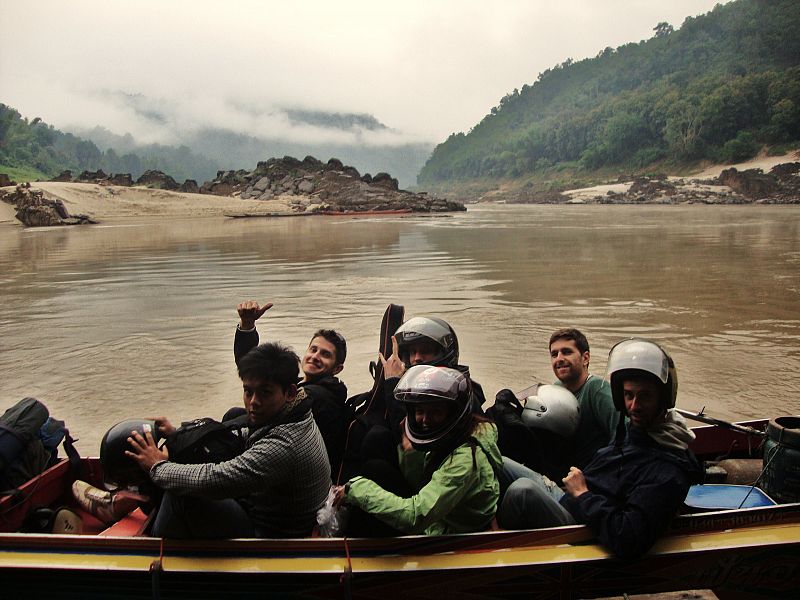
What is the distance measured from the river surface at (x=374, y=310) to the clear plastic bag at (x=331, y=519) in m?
3.75

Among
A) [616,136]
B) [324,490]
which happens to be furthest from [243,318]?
[616,136]

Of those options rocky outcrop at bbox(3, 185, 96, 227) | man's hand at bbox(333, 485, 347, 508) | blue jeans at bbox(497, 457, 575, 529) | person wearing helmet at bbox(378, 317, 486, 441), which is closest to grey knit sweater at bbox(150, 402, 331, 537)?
man's hand at bbox(333, 485, 347, 508)

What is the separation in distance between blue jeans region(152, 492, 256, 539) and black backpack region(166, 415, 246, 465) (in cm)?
18

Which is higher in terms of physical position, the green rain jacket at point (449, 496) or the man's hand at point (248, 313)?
the man's hand at point (248, 313)

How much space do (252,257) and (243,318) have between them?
16.1 metres

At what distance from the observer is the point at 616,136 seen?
4048 inches

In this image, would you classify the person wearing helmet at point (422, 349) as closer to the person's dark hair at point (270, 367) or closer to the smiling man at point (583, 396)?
the smiling man at point (583, 396)

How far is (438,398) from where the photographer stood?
2.79 meters

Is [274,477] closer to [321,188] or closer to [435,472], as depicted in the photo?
[435,472]

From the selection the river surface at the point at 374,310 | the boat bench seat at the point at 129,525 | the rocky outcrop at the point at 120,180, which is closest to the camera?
the boat bench seat at the point at 129,525

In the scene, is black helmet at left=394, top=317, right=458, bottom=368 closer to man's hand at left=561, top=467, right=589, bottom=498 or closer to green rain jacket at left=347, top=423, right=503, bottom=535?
green rain jacket at left=347, top=423, right=503, bottom=535

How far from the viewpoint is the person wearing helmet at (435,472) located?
2.77m

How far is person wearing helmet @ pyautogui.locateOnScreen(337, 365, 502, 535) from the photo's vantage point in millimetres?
2766

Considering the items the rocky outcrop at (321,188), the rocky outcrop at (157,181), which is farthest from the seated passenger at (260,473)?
the rocky outcrop at (157,181)
